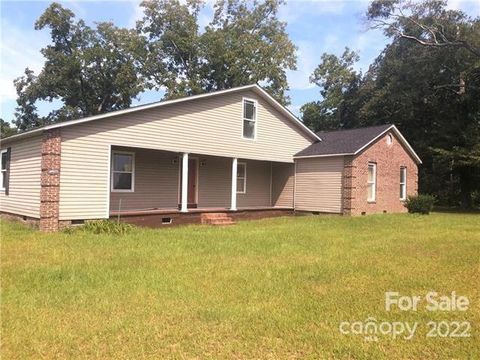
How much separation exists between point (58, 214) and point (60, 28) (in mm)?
30235

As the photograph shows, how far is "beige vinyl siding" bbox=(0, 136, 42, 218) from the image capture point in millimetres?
14078

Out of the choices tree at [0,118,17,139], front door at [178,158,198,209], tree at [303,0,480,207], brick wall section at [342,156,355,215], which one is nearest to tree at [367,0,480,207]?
tree at [303,0,480,207]

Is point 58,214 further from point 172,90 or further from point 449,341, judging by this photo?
point 172,90

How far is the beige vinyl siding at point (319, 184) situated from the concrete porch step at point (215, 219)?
4782 millimetres

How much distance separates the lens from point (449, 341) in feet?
15.2

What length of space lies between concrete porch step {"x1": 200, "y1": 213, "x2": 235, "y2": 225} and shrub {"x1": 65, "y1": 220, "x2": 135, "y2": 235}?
3967 millimetres

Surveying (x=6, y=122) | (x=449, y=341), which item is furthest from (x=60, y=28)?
(x=449, y=341)

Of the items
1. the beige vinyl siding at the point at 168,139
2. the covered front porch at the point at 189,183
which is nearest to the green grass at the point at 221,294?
the beige vinyl siding at the point at 168,139

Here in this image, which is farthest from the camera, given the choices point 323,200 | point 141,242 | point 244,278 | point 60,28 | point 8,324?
point 60,28

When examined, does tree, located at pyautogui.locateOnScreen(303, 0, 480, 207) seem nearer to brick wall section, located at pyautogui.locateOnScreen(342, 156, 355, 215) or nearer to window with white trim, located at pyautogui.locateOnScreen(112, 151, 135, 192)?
brick wall section, located at pyautogui.locateOnScreen(342, 156, 355, 215)

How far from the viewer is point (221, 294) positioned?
6.27 meters

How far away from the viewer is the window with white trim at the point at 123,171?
53.8 feet

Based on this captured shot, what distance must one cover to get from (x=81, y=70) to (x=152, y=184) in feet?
84.4

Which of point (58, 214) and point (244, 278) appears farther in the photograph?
point (58, 214)
